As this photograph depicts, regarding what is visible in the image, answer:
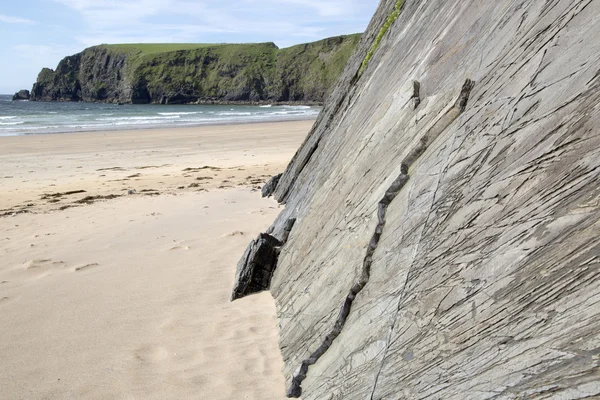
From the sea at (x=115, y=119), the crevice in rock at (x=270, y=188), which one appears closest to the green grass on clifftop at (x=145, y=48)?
the sea at (x=115, y=119)

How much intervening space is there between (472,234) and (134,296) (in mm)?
4198

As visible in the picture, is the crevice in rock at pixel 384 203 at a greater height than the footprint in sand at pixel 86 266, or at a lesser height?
greater

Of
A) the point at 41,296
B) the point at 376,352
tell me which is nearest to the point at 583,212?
the point at 376,352

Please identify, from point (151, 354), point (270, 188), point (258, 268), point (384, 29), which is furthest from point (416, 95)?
point (270, 188)

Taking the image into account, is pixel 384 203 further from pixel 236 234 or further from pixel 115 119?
pixel 115 119

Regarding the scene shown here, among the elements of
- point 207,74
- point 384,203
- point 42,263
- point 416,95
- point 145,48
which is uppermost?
point 145,48


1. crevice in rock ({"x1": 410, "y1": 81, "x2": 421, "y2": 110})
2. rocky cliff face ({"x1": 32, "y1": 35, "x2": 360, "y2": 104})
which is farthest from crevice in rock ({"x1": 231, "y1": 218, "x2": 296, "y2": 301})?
rocky cliff face ({"x1": 32, "y1": 35, "x2": 360, "y2": 104})

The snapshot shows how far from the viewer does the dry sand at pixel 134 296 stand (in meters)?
4.20

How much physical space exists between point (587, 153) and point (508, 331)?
0.80m

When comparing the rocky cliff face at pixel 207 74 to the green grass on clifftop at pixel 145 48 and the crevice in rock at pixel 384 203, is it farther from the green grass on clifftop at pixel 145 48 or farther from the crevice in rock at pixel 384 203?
the crevice in rock at pixel 384 203

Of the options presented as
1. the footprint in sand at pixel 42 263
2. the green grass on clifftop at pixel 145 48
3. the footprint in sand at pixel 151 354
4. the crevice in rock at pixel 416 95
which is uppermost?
the green grass on clifftop at pixel 145 48

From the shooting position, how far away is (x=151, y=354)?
457 cm

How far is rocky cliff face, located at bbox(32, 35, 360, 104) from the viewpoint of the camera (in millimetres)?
104125

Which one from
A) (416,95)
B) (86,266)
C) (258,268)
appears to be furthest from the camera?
(86,266)
